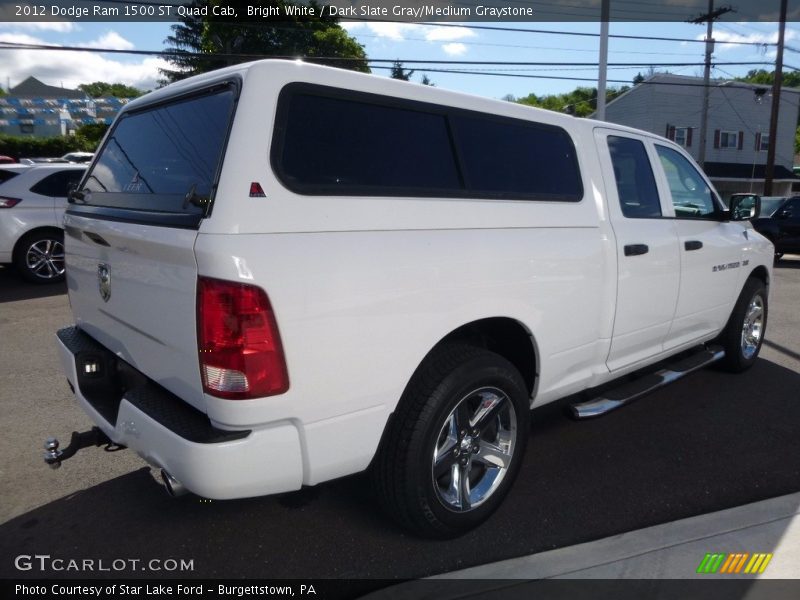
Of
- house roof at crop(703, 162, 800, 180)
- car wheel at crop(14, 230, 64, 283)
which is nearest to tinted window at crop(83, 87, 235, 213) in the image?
car wheel at crop(14, 230, 64, 283)

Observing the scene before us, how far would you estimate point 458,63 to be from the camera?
18000 mm

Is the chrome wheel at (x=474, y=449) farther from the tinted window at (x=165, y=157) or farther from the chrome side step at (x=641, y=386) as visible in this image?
the tinted window at (x=165, y=157)

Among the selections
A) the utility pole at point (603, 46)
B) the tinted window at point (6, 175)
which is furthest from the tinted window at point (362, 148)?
the utility pole at point (603, 46)

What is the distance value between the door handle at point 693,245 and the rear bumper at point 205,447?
304 cm

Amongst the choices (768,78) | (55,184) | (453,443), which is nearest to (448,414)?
Answer: (453,443)

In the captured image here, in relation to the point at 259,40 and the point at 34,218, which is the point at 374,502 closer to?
the point at 34,218

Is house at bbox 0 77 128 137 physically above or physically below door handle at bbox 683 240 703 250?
above

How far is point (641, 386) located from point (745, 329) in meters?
1.95

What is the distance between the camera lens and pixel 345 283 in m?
2.20

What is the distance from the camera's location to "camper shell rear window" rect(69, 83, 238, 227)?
2238mm

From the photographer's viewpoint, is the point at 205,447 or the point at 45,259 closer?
the point at 205,447

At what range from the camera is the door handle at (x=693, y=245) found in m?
4.00

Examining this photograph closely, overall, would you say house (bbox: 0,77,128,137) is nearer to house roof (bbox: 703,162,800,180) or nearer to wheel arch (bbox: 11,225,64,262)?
house roof (bbox: 703,162,800,180)

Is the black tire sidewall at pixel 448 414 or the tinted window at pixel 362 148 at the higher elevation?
the tinted window at pixel 362 148
